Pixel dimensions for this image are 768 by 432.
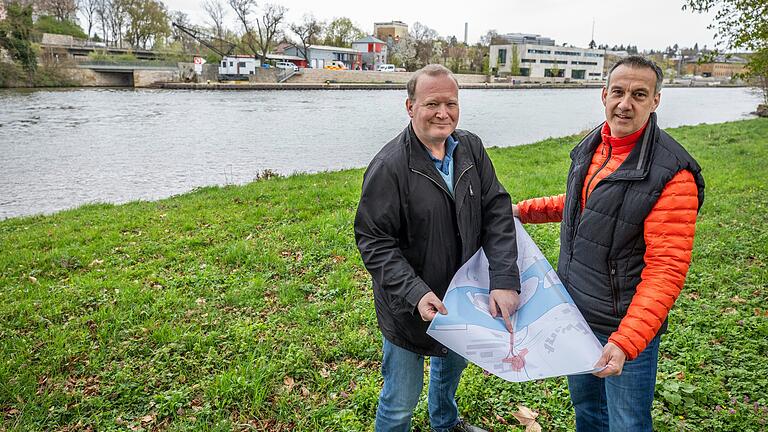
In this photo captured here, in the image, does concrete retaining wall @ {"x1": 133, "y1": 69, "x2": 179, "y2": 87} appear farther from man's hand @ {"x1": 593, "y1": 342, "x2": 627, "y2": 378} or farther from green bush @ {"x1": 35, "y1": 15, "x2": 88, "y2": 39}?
man's hand @ {"x1": 593, "y1": 342, "x2": 627, "y2": 378}

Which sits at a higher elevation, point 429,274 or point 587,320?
point 429,274

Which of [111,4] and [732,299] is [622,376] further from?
[111,4]

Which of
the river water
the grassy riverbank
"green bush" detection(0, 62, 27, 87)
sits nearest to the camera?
the grassy riverbank

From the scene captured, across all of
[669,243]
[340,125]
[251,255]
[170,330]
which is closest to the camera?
[669,243]

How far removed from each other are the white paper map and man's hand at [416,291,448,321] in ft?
0.09

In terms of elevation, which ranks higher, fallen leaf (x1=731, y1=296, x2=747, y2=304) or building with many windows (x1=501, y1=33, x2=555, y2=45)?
building with many windows (x1=501, y1=33, x2=555, y2=45)

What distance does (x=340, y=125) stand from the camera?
92.0 feet

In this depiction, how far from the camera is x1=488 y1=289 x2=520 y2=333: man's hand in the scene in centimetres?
243

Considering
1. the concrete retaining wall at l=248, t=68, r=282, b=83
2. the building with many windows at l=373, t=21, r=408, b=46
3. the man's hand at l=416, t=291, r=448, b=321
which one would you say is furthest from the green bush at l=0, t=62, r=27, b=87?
the building with many windows at l=373, t=21, r=408, b=46

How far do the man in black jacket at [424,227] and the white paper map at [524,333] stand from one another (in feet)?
0.21

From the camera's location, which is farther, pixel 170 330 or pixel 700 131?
pixel 700 131

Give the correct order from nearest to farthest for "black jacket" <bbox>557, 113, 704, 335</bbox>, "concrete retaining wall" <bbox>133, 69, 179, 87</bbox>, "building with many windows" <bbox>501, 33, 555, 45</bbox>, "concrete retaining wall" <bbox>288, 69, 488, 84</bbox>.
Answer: "black jacket" <bbox>557, 113, 704, 335</bbox> → "concrete retaining wall" <bbox>133, 69, 179, 87</bbox> → "concrete retaining wall" <bbox>288, 69, 488, 84</bbox> → "building with many windows" <bbox>501, 33, 555, 45</bbox>

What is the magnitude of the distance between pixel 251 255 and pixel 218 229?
5.69 ft

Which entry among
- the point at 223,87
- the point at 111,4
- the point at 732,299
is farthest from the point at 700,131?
the point at 111,4
